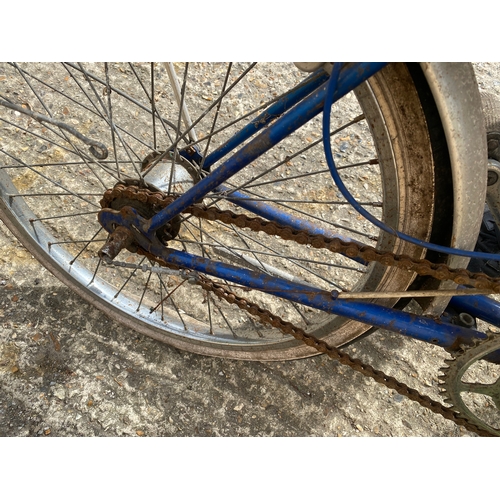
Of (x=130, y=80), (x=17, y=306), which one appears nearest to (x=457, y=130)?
(x=17, y=306)

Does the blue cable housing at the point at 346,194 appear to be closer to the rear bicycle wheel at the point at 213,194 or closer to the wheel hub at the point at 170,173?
the rear bicycle wheel at the point at 213,194

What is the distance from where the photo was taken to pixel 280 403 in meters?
1.56

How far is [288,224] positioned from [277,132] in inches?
15.4

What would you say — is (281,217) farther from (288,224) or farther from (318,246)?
(318,246)

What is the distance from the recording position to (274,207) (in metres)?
1.38

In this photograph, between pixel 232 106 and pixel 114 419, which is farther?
pixel 232 106

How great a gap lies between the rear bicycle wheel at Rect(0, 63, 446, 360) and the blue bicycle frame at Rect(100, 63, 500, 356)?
0.20 ft

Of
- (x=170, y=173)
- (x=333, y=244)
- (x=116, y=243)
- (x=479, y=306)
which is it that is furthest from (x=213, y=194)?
(x=479, y=306)

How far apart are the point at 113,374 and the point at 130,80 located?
131cm

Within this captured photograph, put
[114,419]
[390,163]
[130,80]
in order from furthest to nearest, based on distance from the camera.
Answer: [130,80]
[114,419]
[390,163]

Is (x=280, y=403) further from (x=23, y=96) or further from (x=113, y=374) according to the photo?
(x=23, y=96)

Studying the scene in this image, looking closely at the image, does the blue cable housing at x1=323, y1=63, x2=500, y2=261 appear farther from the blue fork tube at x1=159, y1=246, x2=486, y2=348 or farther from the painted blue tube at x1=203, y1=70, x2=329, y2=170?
the blue fork tube at x1=159, y1=246, x2=486, y2=348

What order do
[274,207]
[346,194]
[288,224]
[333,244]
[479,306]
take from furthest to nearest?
1. [274,207]
2. [288,224]
3. [479,306]
4. [333,244]
5. [346,194]

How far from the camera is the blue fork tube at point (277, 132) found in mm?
782
